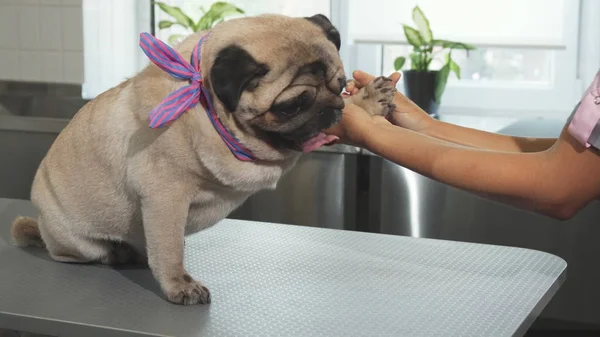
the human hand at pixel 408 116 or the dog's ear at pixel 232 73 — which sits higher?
the dog's ear at pixel 232 73

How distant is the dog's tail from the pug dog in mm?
133

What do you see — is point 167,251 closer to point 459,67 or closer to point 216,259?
point 216,259

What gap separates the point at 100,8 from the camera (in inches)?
119

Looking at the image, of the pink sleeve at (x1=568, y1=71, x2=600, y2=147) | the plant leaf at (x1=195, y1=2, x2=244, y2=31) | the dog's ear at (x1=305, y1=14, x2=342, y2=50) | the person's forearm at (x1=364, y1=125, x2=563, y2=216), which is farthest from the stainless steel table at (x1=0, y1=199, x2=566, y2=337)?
the plant leaf at (x1=195, y1=2, x2=244, y2=31)

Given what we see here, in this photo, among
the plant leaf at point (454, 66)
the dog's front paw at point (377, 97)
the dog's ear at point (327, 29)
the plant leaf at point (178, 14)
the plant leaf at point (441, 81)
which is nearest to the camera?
the dog's ear at point (327, 29)

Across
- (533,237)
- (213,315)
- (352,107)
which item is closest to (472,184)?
(352,107)

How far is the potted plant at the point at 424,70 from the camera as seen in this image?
268 centimetres

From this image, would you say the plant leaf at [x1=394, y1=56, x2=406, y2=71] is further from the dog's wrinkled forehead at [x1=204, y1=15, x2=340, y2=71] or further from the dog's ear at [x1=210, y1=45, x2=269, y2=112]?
the dog's ear at [x1=210, y1=45, x2=269, y2=112]

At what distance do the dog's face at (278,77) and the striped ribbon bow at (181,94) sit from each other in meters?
0.03

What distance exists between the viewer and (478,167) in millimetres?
1311

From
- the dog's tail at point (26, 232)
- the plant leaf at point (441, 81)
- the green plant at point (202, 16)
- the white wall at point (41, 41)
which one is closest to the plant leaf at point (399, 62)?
the plant leaf at point (441, 81)

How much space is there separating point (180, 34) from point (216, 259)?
67.8 inches

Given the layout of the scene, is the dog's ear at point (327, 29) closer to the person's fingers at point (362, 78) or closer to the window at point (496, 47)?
the person's fingers at point (362, 78)

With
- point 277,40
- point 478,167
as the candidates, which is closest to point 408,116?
point 478,167
